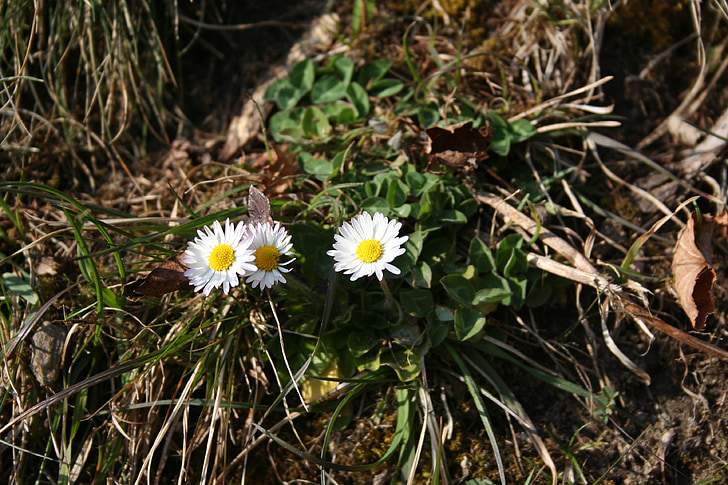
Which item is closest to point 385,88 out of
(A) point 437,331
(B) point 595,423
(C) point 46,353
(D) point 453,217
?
(D) point 453,217

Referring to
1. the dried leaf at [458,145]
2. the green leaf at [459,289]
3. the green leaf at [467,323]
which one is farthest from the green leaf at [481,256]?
the dried leaf at [458,145]

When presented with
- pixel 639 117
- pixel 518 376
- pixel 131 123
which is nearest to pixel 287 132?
pixel 131 123

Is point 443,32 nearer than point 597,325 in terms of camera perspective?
No

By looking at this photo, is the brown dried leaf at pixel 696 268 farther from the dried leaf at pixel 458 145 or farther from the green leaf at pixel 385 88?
the green leaf at pixel 385 88

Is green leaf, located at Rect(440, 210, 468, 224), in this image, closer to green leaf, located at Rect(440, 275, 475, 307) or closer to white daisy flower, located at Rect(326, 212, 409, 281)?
green leaf, located at Rect(440, 275, 475, 307)

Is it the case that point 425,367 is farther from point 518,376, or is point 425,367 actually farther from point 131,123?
point 131,123

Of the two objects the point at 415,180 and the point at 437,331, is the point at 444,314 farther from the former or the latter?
the point at 415,180

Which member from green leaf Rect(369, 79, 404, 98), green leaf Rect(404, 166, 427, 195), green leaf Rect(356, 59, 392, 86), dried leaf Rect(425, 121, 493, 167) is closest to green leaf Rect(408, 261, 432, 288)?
green leaf Rect(404, 166, 427, 195)
